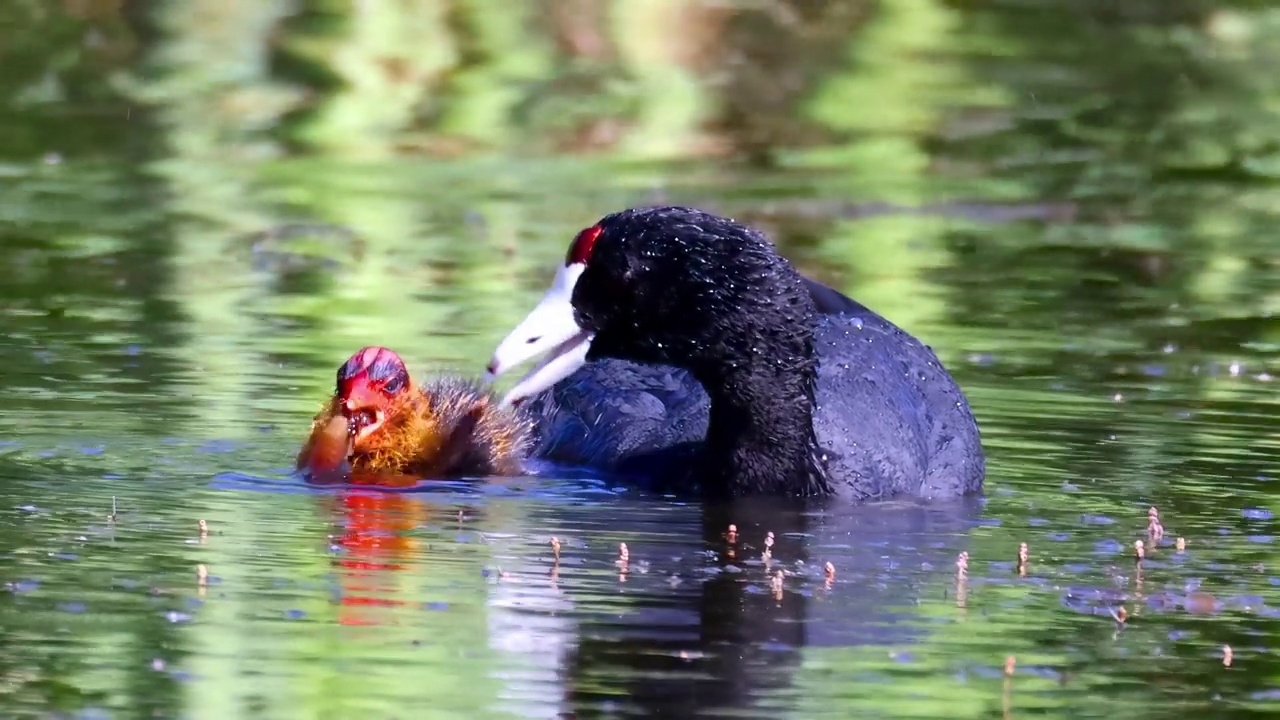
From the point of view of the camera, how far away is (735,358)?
30.1 feet

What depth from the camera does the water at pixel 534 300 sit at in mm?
6418

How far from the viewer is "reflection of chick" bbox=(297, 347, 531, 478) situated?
30.2 feet

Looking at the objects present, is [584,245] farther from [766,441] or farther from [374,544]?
[374,544]

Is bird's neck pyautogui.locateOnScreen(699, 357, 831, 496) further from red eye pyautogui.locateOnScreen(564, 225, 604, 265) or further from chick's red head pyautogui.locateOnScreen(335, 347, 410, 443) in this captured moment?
chick's red head pyautogui.locateOnScreen(335, 347, 410, 443)

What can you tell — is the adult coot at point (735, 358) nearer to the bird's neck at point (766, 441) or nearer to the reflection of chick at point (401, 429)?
the bird's neck at point (766, 441)

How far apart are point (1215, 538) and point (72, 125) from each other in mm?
13584

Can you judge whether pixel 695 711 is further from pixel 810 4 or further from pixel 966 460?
pixel 810 4

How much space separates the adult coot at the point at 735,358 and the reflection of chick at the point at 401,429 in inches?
12.9

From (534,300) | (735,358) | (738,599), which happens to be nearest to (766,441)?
(735,358)

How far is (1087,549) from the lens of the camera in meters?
8.00

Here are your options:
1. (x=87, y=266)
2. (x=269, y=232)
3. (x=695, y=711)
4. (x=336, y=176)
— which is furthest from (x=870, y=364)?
(x=336, y=176)

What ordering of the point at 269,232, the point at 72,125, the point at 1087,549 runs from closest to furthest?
the point at 1087,549 < the point at 269,232 < the point at 72,125

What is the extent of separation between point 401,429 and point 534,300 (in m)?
4.34

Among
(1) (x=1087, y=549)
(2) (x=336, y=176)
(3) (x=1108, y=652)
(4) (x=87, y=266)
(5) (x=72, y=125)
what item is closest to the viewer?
(3) (x=1108, y=652)
